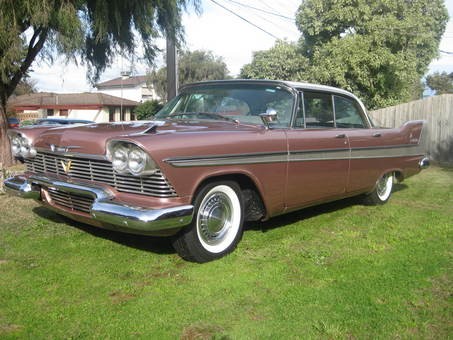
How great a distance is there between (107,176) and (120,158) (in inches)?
11.6

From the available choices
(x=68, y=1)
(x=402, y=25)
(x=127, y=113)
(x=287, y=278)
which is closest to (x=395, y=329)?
(x=287, y=278)

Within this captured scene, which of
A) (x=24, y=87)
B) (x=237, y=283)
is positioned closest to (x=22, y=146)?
(x=237, y=283)


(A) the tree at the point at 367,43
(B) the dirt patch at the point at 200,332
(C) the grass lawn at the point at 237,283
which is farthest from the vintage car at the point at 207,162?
(A) the tree at the point at 367,43

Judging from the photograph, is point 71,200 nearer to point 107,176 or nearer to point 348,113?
point 107,176

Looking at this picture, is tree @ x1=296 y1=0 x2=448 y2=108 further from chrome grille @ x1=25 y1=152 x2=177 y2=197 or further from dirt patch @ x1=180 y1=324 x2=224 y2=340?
dirt patch @ x1=180 y1=324 x2=224 y2=340

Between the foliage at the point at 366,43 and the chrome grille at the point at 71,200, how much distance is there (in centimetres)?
1594

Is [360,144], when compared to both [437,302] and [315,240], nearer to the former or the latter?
[315,240]

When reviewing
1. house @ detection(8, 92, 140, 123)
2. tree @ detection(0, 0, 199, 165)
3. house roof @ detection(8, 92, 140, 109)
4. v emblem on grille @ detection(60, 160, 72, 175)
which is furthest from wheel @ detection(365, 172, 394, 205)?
house roof @ detection(8, 92, 140, 109)

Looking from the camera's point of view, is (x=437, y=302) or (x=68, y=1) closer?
(x=437, y=302)

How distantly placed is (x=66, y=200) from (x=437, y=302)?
3.00 m

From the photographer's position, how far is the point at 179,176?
3443 millimetres

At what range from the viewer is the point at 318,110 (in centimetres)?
506

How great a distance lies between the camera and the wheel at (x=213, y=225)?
12.2 feet

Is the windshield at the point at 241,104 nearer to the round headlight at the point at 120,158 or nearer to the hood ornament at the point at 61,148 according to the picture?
the hood ornament at the point at 61,148
